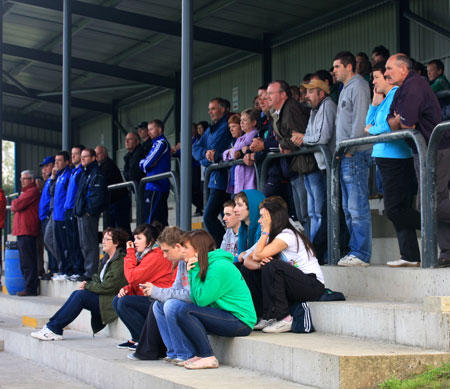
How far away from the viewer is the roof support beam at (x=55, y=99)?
925 inches

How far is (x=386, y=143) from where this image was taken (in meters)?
6.03

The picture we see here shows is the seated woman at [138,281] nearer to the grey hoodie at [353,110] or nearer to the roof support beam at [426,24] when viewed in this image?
the grey hoodie at [353,110]

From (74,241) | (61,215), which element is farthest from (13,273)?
(74,241)

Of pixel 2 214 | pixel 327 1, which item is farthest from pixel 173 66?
pixel 2 214

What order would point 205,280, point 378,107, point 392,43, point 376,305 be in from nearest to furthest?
point 376,305, point 205,280, point 378,107, point 392,43

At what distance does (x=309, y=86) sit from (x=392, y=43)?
721 cm

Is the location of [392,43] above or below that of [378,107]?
above

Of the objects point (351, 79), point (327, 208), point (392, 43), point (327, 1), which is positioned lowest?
point (327, 208)

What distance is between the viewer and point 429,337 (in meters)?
4.72

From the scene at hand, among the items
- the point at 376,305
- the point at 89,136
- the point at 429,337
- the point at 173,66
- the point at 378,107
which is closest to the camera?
the point at 429,337

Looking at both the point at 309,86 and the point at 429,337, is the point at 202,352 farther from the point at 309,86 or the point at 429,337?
the point at 309,86

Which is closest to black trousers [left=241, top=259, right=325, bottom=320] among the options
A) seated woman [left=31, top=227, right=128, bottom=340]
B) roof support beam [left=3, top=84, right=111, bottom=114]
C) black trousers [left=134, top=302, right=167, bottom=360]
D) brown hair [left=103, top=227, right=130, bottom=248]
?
black trousers [left=134, top=302, right=167, bottom=360]

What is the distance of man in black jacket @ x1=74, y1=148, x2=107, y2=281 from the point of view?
970cm

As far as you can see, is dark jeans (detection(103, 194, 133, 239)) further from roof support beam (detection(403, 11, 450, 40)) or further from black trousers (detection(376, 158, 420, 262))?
roof support beam (detection(403, 11, 450, 40))
